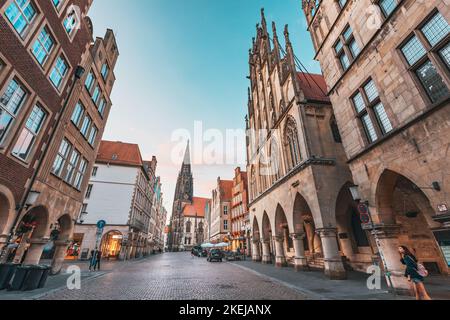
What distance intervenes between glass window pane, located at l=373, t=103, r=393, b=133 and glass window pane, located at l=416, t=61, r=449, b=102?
1.66 metres

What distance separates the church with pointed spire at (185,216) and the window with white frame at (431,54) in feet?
246

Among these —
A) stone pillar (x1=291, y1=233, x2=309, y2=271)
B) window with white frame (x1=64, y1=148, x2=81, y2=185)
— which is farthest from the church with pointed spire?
window with white frame (x1=64, y1=148, x2=81, y2=185)

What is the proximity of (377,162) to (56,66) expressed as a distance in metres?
16.2

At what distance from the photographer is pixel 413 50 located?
738cm

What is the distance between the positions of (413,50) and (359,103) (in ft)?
9.82

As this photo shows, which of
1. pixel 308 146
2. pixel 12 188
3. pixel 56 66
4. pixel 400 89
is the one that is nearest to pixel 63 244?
pixel 12 188

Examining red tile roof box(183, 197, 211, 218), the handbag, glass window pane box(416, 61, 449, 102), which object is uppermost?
red tile roof box(183, 197, 211, 218)

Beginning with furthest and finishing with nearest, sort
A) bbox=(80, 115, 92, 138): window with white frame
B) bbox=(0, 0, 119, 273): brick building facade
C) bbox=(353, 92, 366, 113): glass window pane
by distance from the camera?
bbox=(80, 115, 92, 138): window with white frame
bbox=(353, 92, 366, 113): glass window pane
bbox=(0, 0, 119, 273): brick building facade

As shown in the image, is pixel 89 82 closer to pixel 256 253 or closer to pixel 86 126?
pixel 86 126

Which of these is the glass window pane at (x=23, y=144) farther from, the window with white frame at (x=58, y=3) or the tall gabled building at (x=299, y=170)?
the tall gabled building at (x=299, y=170)

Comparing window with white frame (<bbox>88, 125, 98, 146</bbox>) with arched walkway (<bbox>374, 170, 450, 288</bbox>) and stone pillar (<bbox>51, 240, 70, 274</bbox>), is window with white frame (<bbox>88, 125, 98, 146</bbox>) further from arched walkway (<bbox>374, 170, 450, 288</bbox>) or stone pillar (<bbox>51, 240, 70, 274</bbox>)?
arched walkway (<bbox>374, 170, 450, 288</bbox>)

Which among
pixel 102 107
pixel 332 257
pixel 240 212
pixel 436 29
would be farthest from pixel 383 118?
pixel 240 212

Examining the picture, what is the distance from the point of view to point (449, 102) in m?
5.92

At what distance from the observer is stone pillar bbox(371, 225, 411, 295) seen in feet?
24.1
